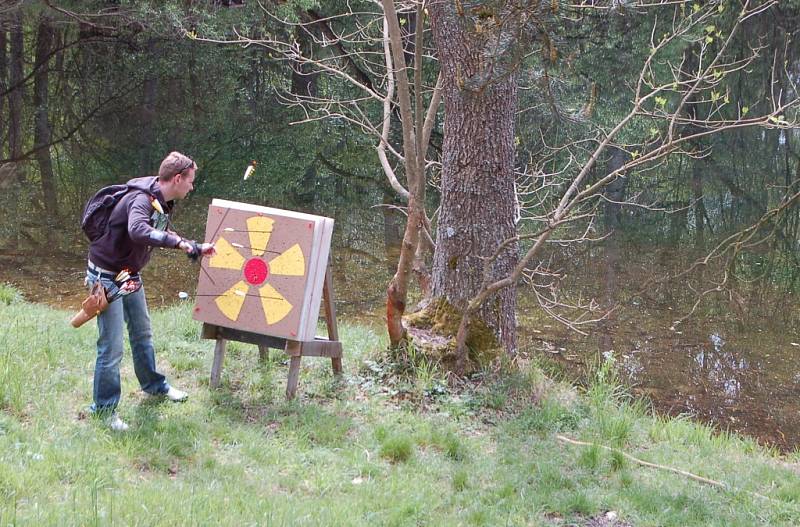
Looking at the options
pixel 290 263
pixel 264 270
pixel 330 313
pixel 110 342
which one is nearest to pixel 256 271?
pixel 264 270

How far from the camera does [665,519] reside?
4.01 meters

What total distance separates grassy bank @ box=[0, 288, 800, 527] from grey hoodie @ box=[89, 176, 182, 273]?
2.96ft

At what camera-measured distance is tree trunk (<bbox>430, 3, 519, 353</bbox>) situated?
5.94 m

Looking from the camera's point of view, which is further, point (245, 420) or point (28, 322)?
point (28, 322)

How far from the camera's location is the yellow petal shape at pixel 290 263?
4973mm

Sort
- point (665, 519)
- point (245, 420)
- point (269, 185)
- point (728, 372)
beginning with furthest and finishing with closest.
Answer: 1. point (269, 185)
2. point (728, 372)
3. point (245, 420)
4. point (665, 519)

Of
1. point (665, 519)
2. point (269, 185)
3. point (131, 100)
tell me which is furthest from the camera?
point (131, 100)

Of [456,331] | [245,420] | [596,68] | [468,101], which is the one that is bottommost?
[245,420]

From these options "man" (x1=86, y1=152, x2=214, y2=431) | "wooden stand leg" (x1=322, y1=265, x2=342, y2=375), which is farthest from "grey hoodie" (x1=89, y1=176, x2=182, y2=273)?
"wooden stand leg" (x1=322, y1=265, x2=342, y2=375)

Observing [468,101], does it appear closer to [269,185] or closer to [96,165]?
[269,185]

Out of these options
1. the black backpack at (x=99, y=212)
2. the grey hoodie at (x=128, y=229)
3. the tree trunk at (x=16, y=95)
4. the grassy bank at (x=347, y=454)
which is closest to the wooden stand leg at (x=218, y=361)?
the grassy bank at (x=347, y=454)

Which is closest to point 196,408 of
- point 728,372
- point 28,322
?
point 28,322

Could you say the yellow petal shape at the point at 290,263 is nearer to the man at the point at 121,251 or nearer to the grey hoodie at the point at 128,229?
the man at the point at 121,251

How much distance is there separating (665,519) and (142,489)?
8.39ft
